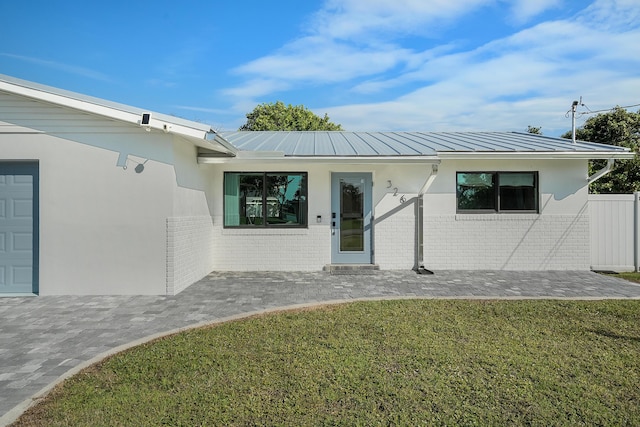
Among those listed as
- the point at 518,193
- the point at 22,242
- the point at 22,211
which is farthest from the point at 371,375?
the point at 518,193

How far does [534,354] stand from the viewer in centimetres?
424

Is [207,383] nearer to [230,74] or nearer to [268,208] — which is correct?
[268,208]

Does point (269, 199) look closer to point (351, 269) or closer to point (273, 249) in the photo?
point (273, 249)

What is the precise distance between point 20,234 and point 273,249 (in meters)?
5.32

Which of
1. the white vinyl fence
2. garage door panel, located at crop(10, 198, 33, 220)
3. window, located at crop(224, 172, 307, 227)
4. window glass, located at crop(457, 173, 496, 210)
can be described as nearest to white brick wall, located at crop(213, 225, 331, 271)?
window, located at crop(224, 172, 307, 227)

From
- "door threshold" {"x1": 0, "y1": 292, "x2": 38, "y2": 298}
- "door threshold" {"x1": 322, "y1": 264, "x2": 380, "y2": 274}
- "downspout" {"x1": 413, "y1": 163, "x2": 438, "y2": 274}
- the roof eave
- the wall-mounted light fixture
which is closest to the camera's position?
the wall-mounted light fixture

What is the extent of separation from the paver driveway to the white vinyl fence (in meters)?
1.21

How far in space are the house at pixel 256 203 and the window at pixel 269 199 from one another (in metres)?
0.03

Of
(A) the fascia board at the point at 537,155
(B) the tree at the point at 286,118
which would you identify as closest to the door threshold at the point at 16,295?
(A) the fascia board at the point at 537,155

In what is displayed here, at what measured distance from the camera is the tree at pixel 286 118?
29734 mm

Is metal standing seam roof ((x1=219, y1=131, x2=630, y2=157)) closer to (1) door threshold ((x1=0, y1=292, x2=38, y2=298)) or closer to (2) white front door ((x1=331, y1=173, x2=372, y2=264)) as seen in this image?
(2) white front door ((x1=331, y1=173, x2=372, y2=264))

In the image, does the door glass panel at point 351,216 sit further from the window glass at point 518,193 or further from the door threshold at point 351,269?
the window glass at point 518,193

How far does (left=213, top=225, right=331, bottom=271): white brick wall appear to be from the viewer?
9.74 m

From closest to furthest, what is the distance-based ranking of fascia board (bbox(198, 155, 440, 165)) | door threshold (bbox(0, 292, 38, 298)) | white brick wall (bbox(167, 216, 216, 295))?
door threshold (bbox(0, 292, 38, 298)) < white brick wall (bbox(167, 216, 216, 295)) < fascia board (bbox(198, 155, 440, 165))
